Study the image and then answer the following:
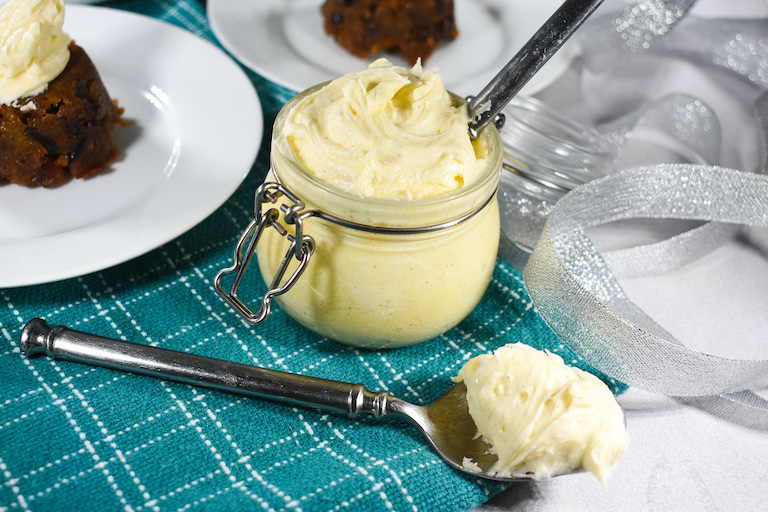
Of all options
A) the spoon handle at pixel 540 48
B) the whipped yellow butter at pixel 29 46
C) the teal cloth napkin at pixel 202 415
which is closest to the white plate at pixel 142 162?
the teal cloth napkin at pixel 202 415

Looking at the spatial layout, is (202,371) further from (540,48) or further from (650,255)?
(650,255)

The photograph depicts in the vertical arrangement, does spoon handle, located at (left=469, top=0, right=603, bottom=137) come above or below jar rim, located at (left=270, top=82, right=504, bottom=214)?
above

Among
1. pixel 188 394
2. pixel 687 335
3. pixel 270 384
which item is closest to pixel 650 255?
pixel 687 335

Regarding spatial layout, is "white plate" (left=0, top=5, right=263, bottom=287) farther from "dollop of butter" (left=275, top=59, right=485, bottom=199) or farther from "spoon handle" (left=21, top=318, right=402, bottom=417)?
"dollop of butter" (left=275, top=59, right=485, bottom=199)

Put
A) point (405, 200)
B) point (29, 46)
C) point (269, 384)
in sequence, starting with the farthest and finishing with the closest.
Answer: point (29, 46) < point (269, 384) < point (405, 200)

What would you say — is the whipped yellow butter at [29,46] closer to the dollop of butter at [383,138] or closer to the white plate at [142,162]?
the white plate at [142,162]

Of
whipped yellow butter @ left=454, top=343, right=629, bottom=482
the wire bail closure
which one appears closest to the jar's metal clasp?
the wire bail closure
